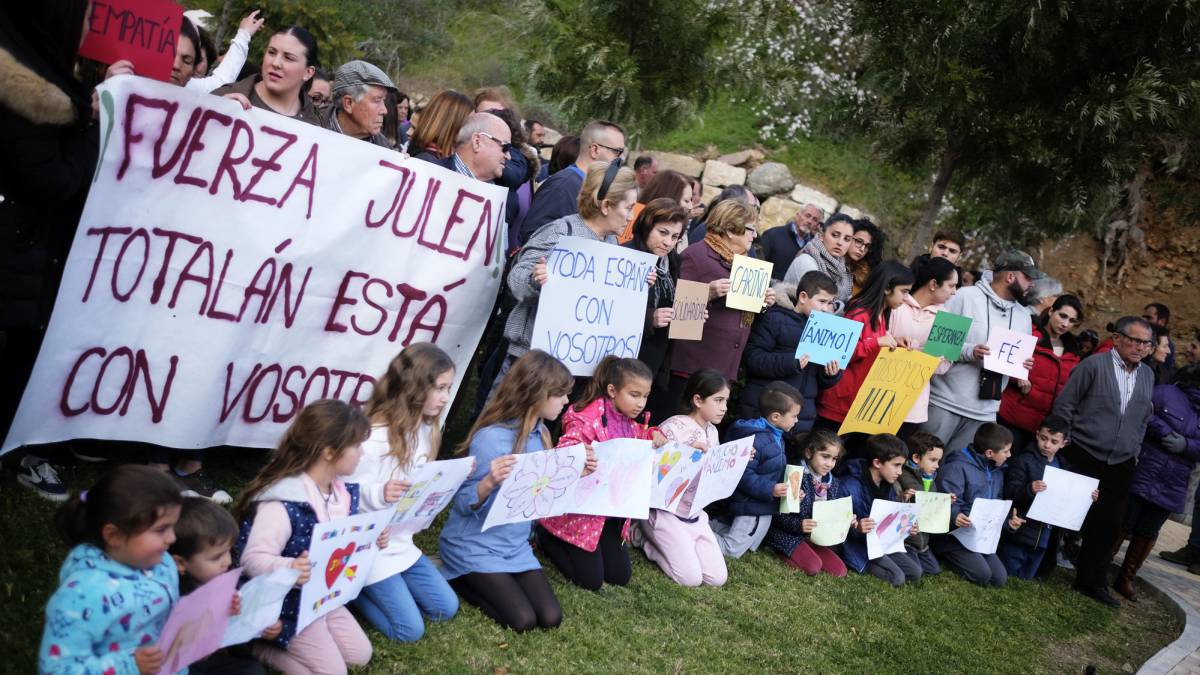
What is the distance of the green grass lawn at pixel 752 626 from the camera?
4453 millimetres

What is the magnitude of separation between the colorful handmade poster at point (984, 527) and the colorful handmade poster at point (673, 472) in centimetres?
305

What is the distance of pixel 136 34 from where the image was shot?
4.60 meters

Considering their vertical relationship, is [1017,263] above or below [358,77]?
above

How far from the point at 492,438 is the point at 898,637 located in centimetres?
303

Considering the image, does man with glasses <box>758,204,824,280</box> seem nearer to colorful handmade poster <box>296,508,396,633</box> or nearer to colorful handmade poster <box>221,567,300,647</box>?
colorful handmade poster <box>296,508,396,633</box>

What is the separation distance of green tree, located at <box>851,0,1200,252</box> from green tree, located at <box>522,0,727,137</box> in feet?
5.53

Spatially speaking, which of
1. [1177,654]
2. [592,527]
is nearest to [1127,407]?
[1177,654]

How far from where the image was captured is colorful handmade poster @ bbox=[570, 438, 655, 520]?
5613 mm

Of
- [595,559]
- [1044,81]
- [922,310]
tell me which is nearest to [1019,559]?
[922,310]

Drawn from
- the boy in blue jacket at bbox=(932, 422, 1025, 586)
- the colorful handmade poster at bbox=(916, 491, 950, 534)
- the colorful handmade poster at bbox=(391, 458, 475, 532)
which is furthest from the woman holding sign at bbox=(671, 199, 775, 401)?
the colorful handmade poster at bbox=(391, 458, 475, 532)

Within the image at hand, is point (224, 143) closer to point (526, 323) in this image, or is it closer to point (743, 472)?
point (526, 323)

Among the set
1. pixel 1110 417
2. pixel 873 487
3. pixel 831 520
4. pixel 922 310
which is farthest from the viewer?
pixel 1110 417

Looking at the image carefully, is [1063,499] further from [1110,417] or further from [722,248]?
[722,248]

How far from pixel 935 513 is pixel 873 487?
0.72m
